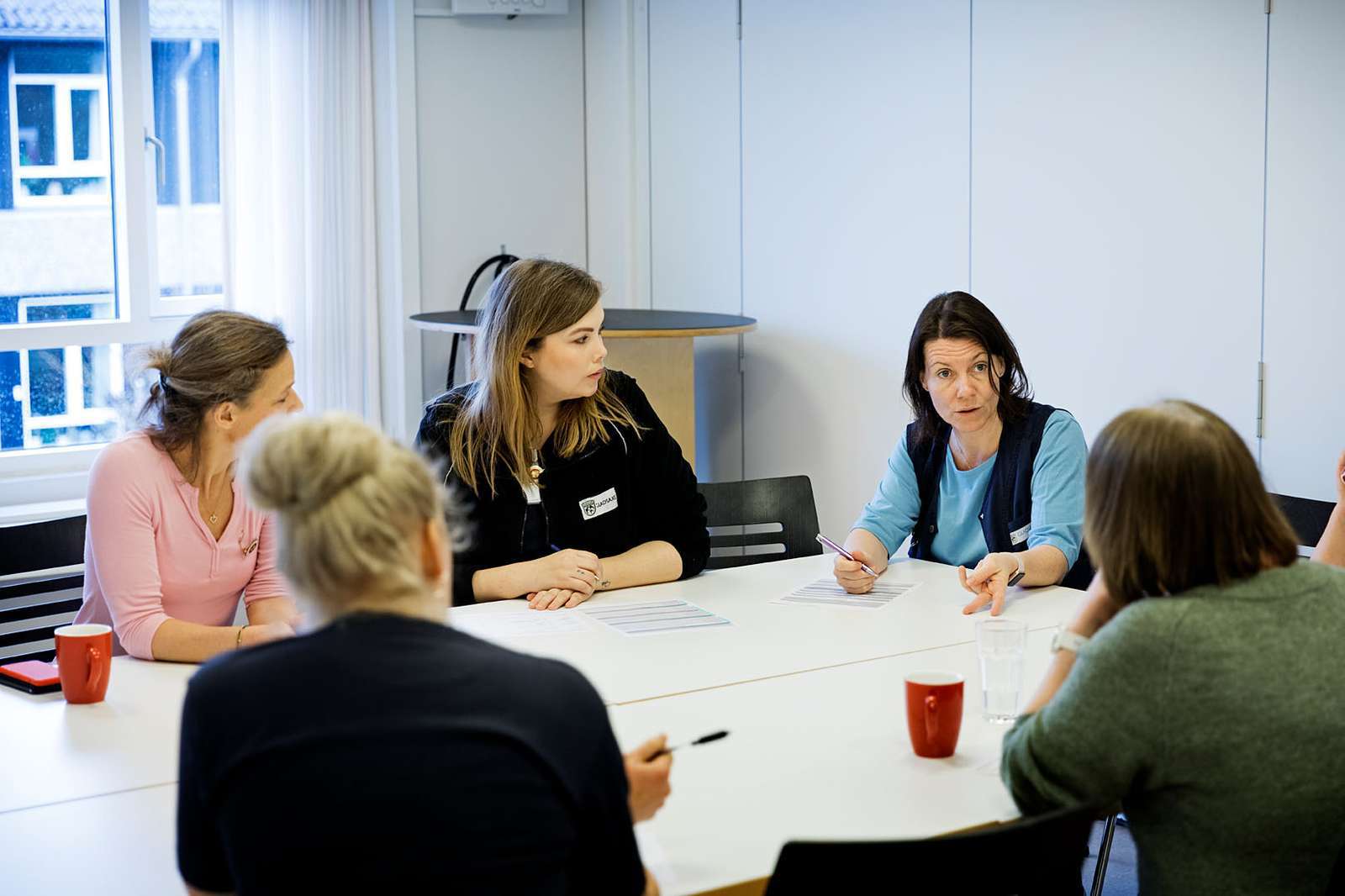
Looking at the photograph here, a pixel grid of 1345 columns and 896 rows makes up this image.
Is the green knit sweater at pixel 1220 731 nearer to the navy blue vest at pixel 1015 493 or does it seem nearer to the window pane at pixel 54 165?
the navy blue vest at pixel 1015 493

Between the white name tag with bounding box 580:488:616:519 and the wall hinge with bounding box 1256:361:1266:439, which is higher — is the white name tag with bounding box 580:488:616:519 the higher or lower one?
the lower one

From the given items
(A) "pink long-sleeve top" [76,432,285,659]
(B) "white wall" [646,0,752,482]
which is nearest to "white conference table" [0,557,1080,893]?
(A) "pink long-sleeve top" [76,432,285,659]

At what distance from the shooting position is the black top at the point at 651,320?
439cm

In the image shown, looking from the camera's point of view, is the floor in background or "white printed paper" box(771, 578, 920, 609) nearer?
"white printed paper" box(771, 578, 920, 609)

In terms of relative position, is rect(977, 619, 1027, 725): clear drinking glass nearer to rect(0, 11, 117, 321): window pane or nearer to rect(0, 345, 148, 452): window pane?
rect(0, 345, 148, 452): window pane

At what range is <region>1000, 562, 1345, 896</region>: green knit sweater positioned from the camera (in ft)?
4.63

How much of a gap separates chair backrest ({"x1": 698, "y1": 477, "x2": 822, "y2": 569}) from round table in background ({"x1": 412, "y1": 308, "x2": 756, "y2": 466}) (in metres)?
1.07

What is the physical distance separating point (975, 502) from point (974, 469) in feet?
0.24

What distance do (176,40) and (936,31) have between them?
2791mm

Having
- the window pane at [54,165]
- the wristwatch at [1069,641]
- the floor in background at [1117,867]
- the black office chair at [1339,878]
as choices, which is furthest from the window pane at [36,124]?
the black office chair at [1339,878]

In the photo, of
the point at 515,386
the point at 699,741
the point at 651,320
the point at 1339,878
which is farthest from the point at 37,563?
the point at 1339,878

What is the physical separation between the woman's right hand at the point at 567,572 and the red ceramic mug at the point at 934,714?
3.19 ft

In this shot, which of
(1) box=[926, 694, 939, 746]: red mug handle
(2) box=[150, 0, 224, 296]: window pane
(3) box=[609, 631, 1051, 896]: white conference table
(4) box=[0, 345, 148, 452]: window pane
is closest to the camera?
(3) box=[609, 631, 1051, 896]: white conference table

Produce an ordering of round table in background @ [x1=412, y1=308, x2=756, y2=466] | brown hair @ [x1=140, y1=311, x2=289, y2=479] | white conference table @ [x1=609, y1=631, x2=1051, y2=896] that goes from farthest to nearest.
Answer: round table in background @ [x1=412, y1=308, x2=756, y2=466], brown hair @ [x1=140, y1=311, x2=289, y2=479], white conference table @ [x1=609, y1=631, x2=1051, y2=896]
